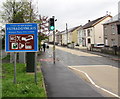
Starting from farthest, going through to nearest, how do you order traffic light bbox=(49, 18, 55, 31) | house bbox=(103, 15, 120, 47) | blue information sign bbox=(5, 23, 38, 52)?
1. house bbox=(103, 15, 120, 47)
2. traffic light bbox=(49, 18, 55, 31)
3. blue information sign bbox=(5, 23, 38, 52)

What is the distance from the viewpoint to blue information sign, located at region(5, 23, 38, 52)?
26.4 ft

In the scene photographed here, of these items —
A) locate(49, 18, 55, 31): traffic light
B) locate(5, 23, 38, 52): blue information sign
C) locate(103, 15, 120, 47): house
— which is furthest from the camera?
locate(103, 15, 120, 47): house

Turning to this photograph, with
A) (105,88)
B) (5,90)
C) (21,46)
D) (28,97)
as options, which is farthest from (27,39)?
(105,88)

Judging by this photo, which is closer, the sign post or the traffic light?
the sign post

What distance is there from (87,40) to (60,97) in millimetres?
55636

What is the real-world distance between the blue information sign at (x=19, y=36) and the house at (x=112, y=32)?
3071cm

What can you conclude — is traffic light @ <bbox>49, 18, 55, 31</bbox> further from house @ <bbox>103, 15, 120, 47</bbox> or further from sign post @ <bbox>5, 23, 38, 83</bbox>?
house @ <bbox>103, 15, 120, 47</bbox>

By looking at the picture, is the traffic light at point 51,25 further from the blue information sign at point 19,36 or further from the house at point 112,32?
the house at point 112,32

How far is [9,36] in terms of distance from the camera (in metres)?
8.05

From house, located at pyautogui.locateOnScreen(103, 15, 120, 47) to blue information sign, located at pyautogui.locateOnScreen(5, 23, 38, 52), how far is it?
3071 cm

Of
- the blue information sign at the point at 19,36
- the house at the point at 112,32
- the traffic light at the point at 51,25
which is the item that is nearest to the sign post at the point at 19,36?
the blue information sign at the point at 19,36

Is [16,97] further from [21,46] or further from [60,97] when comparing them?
[21,46]

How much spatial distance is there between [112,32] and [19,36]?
3328cm

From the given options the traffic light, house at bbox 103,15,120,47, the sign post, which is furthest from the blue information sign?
house at bbox 103,15,120,47
